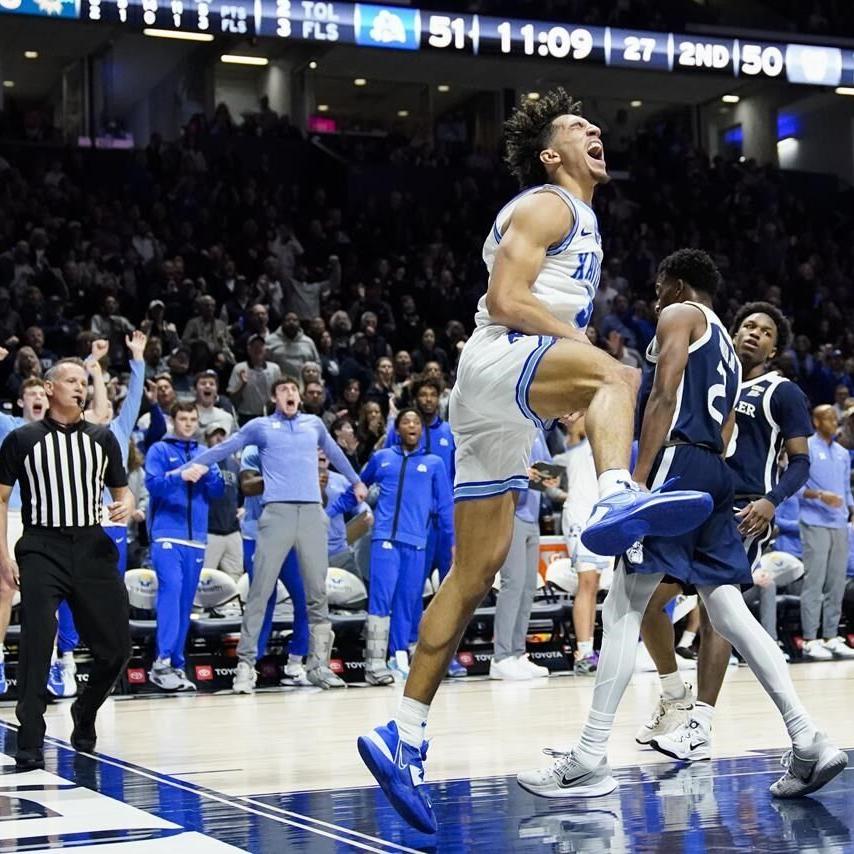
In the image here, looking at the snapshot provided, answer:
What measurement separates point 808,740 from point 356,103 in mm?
22071

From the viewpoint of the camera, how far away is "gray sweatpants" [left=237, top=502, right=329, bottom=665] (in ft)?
28.7

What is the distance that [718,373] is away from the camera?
4879mm

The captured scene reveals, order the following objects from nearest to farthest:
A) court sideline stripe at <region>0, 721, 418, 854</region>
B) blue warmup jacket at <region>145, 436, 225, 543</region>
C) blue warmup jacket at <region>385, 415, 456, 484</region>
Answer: court sideline stripe at <region>0, 721, 418, 854</region>, blue warmup jacket at <region>145, 436, 225, 543</region>, blue warmup jacket at <region>385, 415, 456, 484</region>

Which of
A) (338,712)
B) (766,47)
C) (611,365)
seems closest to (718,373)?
(611,365)

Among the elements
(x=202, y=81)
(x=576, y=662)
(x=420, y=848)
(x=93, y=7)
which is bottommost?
(x=576, y=662)

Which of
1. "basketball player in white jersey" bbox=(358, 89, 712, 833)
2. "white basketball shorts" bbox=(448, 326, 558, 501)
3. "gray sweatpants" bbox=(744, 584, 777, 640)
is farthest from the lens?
"gray sweatpants" bbox=(744, 584, 777, 640)

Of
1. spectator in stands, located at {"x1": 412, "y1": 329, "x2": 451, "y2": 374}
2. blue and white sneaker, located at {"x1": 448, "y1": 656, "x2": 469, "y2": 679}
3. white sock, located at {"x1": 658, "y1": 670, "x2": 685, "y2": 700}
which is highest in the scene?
spectator in stands, located at {"x1": 412, "y1": 329, "x2": 451, "y2": 374}

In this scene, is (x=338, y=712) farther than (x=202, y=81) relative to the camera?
No

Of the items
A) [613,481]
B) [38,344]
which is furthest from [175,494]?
[613,481]

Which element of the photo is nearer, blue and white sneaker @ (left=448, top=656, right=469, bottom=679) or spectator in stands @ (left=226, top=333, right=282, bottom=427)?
blue and white sneaker @ (left=448, top=656, right=469, bottom=679)

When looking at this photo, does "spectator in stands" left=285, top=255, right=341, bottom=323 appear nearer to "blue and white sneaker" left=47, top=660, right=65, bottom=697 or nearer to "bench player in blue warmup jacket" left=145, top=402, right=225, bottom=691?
"bench player in blue warmup jacket" left=145, top=402, right=225, bottom=691

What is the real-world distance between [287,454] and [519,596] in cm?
176

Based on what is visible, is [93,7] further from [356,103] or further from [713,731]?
[356,103]

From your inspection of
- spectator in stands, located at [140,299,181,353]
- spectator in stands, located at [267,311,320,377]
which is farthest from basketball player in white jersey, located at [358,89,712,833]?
spectator in stands, located at [140,299,181,353]
